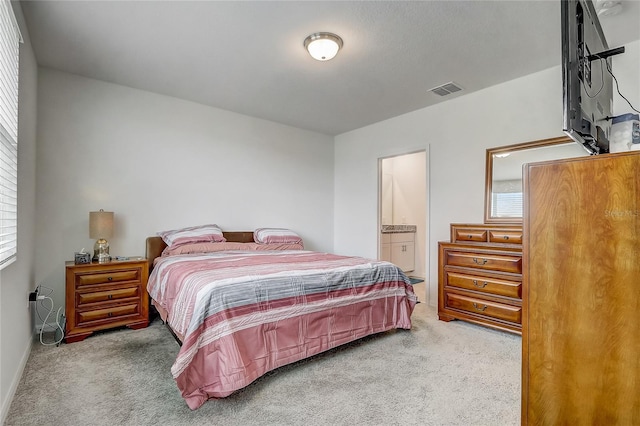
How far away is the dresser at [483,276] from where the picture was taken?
2896 millimetres

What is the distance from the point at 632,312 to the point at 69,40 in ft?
12.5

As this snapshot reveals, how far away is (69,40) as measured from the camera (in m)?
2.61

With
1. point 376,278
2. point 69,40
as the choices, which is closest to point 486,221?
point 376,278

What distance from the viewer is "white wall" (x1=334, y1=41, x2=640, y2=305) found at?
3035 mm

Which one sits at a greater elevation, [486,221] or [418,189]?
[418,189]

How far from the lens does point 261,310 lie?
2.05m

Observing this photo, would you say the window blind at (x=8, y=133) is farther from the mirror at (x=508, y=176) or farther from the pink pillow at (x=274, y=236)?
the mirror at (x=508, y=176)

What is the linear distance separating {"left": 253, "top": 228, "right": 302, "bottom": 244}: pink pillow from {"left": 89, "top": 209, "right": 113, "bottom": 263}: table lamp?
1687 millimetres

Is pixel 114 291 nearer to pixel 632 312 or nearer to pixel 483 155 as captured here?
pixel 632 312

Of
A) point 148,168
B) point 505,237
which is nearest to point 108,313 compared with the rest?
point 148,168

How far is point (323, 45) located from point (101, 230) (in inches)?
103

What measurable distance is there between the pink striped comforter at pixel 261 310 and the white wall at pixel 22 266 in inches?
34.4

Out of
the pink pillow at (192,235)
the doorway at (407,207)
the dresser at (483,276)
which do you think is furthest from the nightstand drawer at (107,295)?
the doorway at (407,207)

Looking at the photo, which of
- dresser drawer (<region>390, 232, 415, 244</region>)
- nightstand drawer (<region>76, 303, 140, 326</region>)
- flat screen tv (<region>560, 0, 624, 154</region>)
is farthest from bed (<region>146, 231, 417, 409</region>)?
dresser drawer (<region>390, 232, 415, 244</region>)
